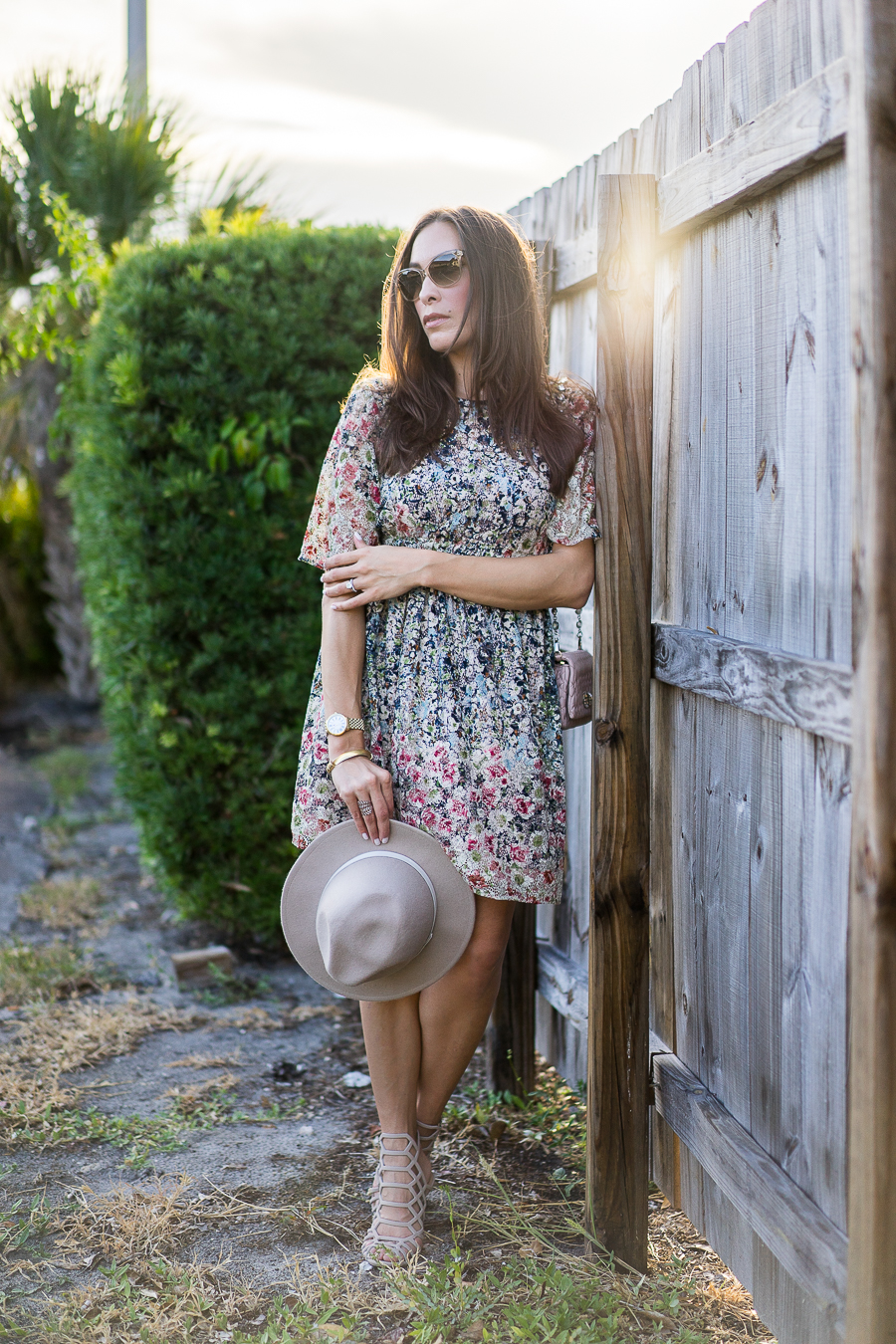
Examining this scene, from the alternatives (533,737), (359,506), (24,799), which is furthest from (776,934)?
(24,799)

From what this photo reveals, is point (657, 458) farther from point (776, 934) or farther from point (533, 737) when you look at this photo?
point (776, 934)

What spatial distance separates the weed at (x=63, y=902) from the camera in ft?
14.8

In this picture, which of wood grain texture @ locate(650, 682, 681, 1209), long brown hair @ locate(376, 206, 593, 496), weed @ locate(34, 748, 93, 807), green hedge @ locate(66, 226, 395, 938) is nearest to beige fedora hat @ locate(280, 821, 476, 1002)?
wood grain texture @ locate(650, 682, 681, 1209)

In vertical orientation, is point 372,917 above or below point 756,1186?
above

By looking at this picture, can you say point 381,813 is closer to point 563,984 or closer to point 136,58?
point 563,984

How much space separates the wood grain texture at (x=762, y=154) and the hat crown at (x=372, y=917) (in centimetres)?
135

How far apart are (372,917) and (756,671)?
842 millimetres

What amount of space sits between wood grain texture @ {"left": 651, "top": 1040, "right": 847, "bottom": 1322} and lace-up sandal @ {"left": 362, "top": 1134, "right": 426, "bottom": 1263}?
54 cm

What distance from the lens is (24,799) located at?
657 centimetres

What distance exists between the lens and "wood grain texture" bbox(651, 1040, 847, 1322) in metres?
1.67

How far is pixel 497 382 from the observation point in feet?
7.34

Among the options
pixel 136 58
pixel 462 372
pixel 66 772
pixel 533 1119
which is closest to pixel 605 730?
pixel 462 372

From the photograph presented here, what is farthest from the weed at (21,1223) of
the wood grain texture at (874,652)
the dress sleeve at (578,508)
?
the dress sleeve at (578,508)

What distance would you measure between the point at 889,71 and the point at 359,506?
1.19 m
